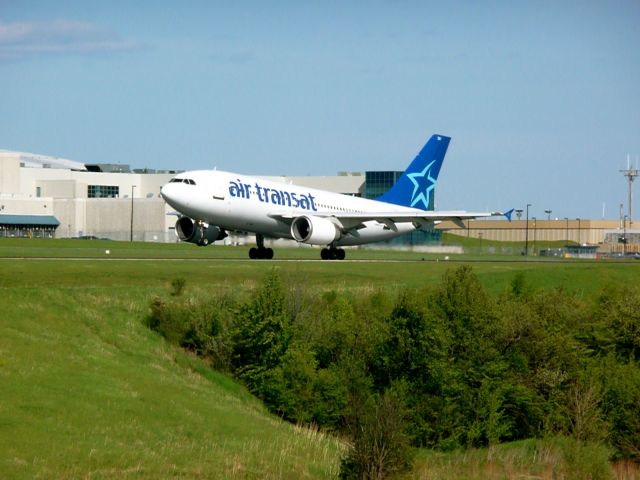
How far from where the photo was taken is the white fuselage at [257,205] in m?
62.0

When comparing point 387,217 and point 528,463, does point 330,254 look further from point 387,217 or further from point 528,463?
point 528,463

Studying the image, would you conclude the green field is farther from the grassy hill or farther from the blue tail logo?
the blue tail logo

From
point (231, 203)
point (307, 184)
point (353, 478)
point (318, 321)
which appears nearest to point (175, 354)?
point (318, 321)

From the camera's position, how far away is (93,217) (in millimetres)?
140625

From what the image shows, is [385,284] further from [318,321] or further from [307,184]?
[307,184]

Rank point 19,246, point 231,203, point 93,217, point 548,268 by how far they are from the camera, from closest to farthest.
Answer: point 231,203
point 548,268
point 19,246
point 93,217

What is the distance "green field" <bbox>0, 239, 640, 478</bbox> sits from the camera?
100 ft

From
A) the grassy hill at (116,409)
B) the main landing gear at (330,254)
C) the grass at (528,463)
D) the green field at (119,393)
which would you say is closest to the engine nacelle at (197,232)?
the main landing gear at (330,254)

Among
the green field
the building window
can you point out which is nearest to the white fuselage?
the green field

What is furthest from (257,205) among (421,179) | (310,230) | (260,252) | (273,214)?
(421,179)

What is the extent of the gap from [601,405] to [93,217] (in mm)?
101367

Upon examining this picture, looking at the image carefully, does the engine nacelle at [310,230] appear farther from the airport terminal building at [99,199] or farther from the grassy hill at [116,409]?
the airport terminal building at [99,199]

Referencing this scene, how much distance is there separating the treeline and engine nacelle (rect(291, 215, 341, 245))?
40.6 ft

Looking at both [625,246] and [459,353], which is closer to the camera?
[459,353]
